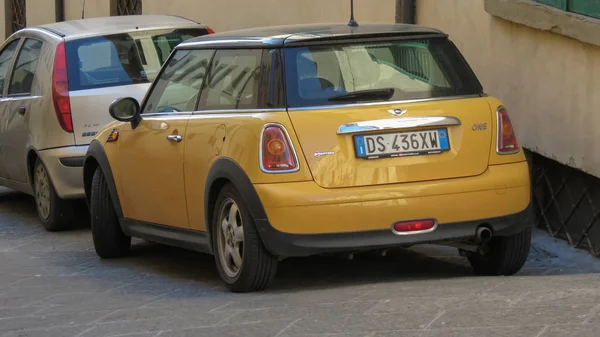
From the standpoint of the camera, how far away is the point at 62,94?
11.2 m

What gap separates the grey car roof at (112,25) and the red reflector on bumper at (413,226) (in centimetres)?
474

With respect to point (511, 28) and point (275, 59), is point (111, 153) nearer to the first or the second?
point (275, 59)

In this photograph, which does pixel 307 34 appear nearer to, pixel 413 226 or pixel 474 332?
pixel 413 226

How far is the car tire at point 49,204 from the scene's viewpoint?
446 inches

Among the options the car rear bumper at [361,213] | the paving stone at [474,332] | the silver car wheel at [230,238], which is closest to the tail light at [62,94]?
the silver car wheel at [230,238]

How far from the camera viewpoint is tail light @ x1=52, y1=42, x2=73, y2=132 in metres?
11.2

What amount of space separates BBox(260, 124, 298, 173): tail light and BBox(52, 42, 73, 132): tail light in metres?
3.97

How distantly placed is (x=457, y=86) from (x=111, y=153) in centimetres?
267

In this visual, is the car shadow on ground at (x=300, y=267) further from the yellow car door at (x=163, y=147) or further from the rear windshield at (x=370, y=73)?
the rear windshield at (x=370, y=73)

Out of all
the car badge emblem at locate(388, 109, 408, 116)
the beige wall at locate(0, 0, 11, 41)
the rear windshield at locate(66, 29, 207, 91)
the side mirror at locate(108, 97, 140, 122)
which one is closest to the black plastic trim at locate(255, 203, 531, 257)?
the car badge emblem at locate(388, 109, 408, 116)

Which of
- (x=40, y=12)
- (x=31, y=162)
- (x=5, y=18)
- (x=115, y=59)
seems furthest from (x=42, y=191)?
(x=5, y=18)

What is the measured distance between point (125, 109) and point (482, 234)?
2.65 meters

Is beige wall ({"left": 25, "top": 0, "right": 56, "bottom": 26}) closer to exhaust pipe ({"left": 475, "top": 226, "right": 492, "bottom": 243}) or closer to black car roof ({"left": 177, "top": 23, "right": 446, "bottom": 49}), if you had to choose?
black car roof ({"left": 177, "top": 23, "right": 446, "bottom": 49})

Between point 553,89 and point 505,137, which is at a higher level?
point 505,137
